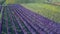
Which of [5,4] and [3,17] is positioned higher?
[5,4]

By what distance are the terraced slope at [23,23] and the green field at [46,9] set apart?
6 cm

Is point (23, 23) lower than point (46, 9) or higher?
lower

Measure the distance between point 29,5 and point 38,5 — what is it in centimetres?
13

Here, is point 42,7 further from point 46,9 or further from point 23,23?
point 23,23

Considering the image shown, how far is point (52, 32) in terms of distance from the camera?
7.31 feet

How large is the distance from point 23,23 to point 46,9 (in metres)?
0.39

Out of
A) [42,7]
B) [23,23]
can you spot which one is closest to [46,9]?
[42,7]

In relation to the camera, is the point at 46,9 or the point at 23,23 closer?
the point at 23,23

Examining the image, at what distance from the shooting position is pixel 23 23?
2.31m

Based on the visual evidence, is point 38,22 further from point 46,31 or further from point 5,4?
point 5,4

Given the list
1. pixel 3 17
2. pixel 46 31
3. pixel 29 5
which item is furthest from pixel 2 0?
pixel 46 31

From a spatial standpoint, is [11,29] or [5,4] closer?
[11,29]

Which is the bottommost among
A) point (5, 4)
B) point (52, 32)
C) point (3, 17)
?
point (52, 32)

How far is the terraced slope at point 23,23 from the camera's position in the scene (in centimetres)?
223
